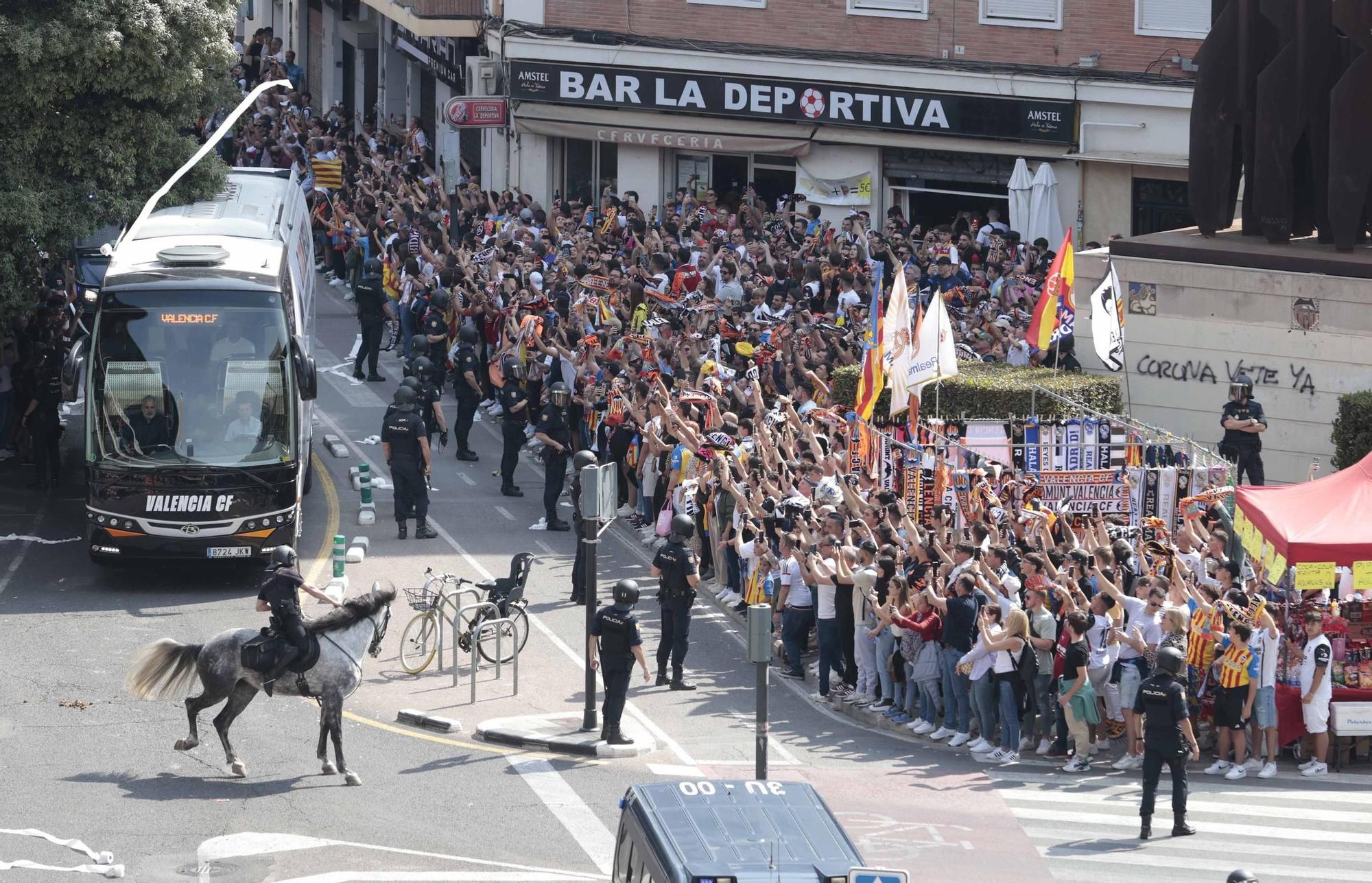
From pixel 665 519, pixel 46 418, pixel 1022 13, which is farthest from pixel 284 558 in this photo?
pixel 1022 13

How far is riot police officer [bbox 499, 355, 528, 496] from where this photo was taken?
24.8m

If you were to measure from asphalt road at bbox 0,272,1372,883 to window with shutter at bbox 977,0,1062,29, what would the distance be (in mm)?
18212

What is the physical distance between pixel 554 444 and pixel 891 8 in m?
16.5

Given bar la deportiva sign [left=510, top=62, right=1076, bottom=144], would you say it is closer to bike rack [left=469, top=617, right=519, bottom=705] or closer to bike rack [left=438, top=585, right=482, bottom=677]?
bike rack [left=438, top=585, right=482, bottom=677]

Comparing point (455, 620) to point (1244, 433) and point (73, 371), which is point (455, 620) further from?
point (1244, 433)

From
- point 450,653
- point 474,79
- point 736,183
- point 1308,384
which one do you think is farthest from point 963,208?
point 450,653

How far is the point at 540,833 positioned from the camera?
48.8 ft

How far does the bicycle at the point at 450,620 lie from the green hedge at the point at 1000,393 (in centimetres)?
598

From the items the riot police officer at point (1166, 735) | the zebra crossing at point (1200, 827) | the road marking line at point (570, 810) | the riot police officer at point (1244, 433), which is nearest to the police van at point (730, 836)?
the road marking line at point (570, 810)

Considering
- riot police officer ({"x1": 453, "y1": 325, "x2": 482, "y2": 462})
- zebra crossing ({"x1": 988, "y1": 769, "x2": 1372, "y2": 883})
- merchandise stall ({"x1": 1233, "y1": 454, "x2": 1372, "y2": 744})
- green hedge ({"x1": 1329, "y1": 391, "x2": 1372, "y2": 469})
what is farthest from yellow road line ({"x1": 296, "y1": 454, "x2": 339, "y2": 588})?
green hedge ({"x1": 1329, "y1": 391, "x2": 1372, "y2": 469})

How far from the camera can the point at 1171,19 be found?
34531 millimetres

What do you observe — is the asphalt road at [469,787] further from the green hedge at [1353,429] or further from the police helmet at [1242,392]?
the green hedge at [1353,429]

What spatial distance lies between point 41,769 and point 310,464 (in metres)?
10.9

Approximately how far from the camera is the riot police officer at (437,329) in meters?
28.3
